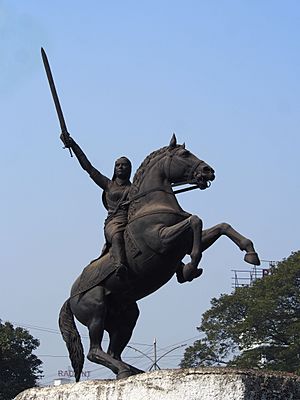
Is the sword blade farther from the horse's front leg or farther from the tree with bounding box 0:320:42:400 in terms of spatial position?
the tree with bounding box 0:320:42:400

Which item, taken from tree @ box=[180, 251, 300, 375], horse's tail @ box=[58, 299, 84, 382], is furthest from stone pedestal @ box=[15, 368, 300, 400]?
tree @ box=[180, 251, 300, 375]

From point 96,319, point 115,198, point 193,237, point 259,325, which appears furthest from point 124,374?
point 259,325

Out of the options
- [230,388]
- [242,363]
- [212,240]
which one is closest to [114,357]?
[212,240]

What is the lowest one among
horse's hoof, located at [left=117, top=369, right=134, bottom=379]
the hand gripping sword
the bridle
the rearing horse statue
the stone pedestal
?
the stone pedestal

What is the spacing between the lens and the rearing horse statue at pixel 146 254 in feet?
33.4

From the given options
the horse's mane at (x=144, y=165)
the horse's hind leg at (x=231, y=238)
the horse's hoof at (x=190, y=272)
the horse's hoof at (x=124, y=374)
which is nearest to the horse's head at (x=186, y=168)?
the horse's mane at (x=144, y=165)

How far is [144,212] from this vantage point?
1066cm

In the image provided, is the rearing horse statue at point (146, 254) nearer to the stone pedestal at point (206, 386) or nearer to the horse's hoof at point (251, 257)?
the horse's hoof at point (251, 257)

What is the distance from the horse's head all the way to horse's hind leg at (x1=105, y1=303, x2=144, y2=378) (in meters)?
1.64

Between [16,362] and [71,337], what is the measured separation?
93.1 feet

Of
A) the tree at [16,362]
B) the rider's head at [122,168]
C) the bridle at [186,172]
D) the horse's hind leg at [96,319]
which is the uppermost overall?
the tree at [16,362]

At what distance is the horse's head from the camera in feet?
34.6

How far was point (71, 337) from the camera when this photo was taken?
1151 centimetres

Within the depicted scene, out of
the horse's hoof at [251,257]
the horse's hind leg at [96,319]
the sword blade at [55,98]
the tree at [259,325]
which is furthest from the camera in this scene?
the tree at [259,325]
